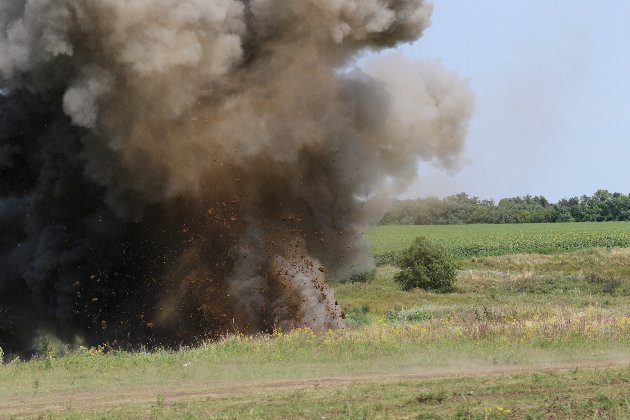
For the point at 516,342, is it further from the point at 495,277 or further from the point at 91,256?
the point at 495,277

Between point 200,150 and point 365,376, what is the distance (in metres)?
11.6

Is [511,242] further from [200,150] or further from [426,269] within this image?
[200,150]

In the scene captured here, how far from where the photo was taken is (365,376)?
16.4 meters

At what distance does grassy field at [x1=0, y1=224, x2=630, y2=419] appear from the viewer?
41.4ft

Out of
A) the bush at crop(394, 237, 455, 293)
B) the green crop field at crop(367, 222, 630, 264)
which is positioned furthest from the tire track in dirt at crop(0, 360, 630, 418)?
the green crop field at crop(367, 222, 630, 264)

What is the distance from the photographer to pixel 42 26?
80.0ft

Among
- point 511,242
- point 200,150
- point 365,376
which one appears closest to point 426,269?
point 200,150

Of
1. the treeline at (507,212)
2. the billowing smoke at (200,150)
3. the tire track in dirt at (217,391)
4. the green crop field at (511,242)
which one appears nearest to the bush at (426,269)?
the green crop field at (511,242)

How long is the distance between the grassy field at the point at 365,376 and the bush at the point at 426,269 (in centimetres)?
2356

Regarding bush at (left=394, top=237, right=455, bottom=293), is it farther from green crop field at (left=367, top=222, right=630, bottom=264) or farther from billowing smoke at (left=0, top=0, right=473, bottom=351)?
billowing smoke at (left=0, top=0, right=473, bottom=351)

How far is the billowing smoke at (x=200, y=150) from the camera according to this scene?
24.8 metres

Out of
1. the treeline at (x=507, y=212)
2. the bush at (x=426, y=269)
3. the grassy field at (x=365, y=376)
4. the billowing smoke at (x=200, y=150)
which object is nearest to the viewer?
the grassy field at (x=365, y=376)

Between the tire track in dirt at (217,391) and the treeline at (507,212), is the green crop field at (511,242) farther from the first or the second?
the tire track in dirt at (217,391)

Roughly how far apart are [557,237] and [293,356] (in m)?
72.4
